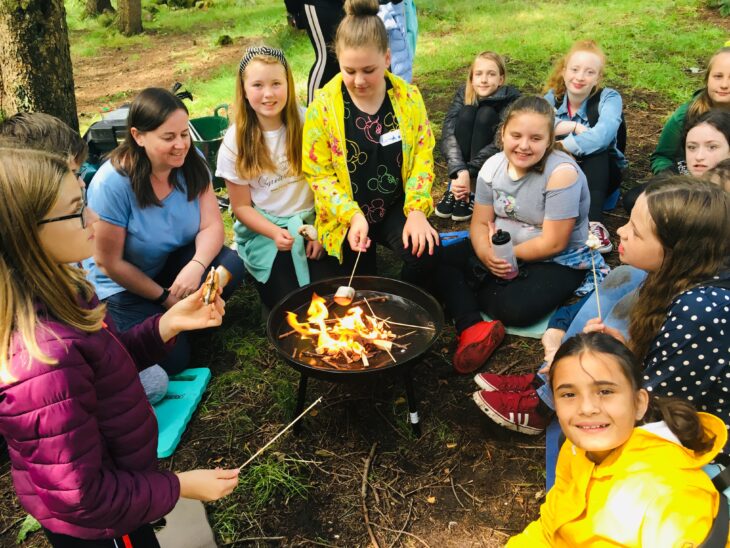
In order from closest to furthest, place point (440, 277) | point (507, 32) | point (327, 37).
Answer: point (440, 277) < point (327, 37) < point (507, 32)

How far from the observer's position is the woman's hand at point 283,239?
3.69 metres

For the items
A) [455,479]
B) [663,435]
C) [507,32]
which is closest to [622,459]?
[663,435]

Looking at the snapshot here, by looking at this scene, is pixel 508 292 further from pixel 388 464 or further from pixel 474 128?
pixel 474 128

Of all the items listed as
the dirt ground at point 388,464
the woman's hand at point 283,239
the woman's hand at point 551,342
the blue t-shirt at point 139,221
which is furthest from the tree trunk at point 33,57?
the woman's hand at point 551,342

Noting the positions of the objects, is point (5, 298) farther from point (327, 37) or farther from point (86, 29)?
point (86, 29)

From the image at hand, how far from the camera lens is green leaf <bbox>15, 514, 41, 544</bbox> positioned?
260cm

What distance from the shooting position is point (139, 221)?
343 cm

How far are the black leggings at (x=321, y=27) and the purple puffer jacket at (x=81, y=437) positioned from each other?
343 cm

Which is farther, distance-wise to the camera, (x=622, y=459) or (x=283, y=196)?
(x=283, y=196)

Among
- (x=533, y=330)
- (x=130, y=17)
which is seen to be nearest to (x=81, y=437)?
(x=533, y=330)

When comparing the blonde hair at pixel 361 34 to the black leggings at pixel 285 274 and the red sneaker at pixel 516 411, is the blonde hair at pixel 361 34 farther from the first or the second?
the red sneaker at pixel 516 411

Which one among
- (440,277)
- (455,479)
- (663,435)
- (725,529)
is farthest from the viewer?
(440,277)

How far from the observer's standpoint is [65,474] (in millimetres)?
1620

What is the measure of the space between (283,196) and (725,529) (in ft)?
9.89
